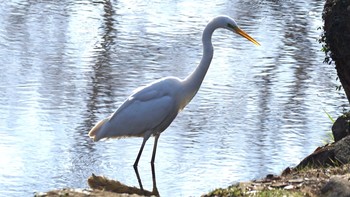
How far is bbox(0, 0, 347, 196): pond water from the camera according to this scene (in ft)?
27.9

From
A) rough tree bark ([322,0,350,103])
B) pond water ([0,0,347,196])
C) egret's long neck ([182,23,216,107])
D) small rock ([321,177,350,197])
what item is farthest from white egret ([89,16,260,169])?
small rock ([321,177,350,197])

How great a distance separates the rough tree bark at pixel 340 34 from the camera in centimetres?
771

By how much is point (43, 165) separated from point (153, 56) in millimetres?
4213

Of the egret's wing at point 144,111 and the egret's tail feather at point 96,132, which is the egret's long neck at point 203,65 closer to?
the egret's wing at point 144,111

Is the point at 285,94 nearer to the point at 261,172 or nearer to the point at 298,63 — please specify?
the point at 298,63

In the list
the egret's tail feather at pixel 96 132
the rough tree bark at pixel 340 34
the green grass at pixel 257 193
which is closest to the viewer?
the green grass at pixel 257 193

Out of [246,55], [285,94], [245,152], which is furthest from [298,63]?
[245,152]

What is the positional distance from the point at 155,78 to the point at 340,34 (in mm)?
3893

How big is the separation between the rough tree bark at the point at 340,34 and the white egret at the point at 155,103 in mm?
832

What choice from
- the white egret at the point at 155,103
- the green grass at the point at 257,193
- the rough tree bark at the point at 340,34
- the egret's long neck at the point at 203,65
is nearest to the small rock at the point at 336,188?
the green grass at the point at 257,193

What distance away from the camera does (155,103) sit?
8.45 m

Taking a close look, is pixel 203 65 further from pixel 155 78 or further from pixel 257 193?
pixel 155 78

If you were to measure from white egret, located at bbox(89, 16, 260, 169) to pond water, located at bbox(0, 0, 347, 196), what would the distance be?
12.7 inches

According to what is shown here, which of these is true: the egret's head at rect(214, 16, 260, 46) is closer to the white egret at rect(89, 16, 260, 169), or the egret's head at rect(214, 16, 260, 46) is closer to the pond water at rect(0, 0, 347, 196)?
the white egret at rect(89, 16, 260, 169)
